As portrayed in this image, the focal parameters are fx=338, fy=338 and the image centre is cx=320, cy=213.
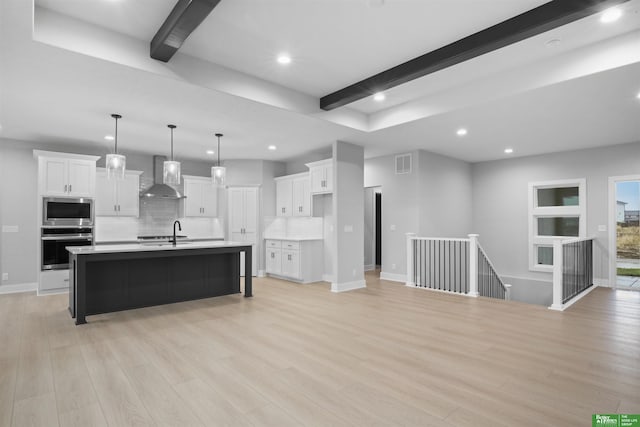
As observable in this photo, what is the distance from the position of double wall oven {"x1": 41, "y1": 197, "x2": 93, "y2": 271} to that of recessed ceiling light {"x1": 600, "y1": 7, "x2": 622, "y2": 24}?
7.85 metres

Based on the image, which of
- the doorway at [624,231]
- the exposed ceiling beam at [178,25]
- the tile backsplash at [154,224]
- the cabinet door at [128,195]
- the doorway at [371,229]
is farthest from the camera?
the doorway at [371,229]

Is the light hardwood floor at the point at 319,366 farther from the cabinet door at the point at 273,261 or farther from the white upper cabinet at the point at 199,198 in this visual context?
the white upper cabinet at the point at 199,198

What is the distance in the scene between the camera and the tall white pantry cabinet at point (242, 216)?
8.21 metres

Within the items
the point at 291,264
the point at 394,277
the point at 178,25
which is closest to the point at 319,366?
the point at 178,25

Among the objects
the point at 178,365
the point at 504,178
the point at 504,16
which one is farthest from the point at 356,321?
the point at 504,178

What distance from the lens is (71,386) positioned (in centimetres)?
260

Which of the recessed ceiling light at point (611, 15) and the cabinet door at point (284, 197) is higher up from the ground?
the recessed ceiling light at point (611, 15)

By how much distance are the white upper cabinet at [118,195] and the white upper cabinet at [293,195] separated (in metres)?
3.12

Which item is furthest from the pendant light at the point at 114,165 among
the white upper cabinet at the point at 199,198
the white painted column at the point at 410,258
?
the white painted column at the point at 410,258

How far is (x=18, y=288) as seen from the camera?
20.4ft

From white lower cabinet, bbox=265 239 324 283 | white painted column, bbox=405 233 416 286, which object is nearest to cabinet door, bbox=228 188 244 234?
white lower cabinet, bbox=265 239 324 283

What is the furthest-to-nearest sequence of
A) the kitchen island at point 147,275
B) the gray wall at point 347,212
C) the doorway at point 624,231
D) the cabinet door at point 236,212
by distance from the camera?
the cabinet door at point 236,212 → the doorway at point 624,231 → the gray wall at point 347,212 → the kitchen island at point 147,275

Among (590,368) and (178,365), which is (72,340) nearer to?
(178,365)

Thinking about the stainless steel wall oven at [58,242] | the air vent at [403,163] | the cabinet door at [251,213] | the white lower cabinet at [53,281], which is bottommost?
the white lower cabinet at [53,281]
